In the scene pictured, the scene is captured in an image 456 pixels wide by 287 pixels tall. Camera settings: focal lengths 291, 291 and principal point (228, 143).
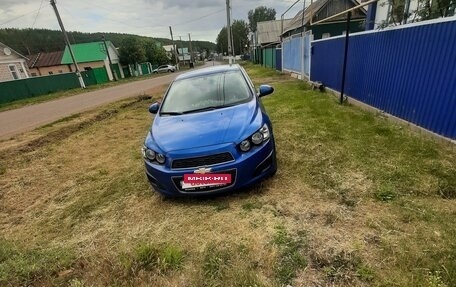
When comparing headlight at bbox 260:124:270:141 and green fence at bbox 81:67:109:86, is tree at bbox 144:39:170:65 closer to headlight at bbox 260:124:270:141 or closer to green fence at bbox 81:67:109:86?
green fence at bbox 81:67:109:86

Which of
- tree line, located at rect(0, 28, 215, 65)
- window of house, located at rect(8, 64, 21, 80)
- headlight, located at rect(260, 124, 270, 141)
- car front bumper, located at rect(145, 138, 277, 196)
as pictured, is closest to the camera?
car front bumper, located at rect(145, 138, 277, 196)

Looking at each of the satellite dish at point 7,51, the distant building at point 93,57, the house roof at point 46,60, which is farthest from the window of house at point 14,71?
the house roof at point 46,60

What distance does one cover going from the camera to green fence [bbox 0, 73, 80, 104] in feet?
72.5

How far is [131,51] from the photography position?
46.1 m

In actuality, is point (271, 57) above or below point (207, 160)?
below

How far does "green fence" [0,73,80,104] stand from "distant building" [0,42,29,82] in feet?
21.9

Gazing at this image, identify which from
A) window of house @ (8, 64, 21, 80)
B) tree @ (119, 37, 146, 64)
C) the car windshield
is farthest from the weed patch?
tree @ (119, 37, 146, 64)

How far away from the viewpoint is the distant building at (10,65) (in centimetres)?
2973

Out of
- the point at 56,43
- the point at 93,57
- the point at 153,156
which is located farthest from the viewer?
the point at 56,43

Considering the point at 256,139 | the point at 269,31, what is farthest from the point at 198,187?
the point at 269,31

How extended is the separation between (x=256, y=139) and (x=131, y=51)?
4770 cm

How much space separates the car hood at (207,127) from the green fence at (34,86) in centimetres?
2398

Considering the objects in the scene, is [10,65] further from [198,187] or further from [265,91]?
[198,187]

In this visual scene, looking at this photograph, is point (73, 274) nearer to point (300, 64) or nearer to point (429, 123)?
point (429, 123)
